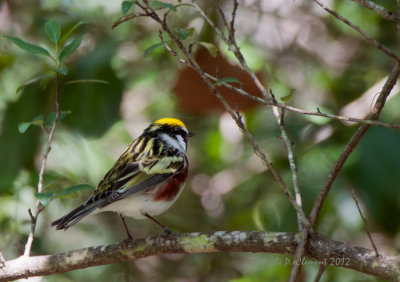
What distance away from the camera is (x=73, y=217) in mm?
3312

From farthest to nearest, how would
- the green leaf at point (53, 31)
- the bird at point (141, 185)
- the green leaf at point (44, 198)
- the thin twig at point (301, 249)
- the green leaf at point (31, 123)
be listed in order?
the bird at point (141, 185) < the green leaf at point (53, 31) < the green leaf at point (31, 123) < the green leaf at point (44, 198) < the thin twig at point (301, 249)

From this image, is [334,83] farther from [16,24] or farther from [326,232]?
[16,24]

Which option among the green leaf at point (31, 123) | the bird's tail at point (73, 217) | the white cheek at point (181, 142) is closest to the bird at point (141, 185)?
the bird's tail at point (73, 217)

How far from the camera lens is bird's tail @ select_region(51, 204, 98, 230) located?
10.7 feet

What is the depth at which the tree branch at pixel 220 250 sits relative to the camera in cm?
248

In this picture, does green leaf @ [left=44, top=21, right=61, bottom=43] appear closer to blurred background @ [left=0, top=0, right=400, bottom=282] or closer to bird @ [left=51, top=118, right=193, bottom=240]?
bird @ [left=51, top=118, right=193, bottom=240]

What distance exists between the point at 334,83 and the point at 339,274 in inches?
72.8

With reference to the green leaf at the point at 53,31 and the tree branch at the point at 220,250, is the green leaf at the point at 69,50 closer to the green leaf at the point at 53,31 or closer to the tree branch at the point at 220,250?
the green leaf at the point at 53,31

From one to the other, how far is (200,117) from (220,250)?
3.30 m

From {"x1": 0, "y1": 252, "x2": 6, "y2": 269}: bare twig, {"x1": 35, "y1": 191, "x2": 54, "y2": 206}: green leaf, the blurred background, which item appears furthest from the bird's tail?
the blurred background

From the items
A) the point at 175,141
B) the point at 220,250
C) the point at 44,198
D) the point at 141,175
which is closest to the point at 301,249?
the point at 220,250

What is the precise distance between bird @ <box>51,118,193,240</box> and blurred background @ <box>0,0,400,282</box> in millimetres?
484

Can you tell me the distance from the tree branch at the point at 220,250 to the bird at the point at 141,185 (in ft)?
0.76

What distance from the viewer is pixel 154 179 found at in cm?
380
